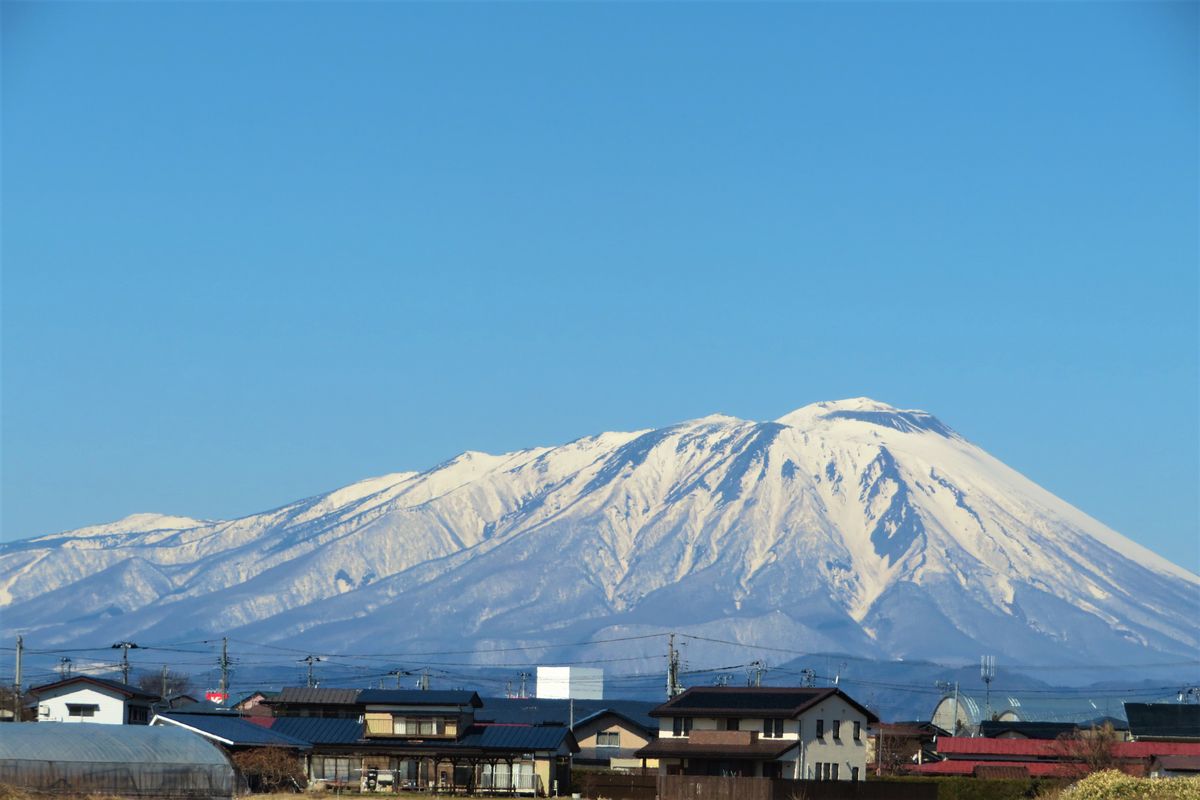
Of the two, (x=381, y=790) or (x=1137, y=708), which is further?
(x=1137, y=708)

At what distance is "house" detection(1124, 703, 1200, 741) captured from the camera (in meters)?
115

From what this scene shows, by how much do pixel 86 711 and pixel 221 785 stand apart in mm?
36159

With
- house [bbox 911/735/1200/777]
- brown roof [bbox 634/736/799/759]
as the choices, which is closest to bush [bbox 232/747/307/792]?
brown roof [bbox 634/736/799/759]

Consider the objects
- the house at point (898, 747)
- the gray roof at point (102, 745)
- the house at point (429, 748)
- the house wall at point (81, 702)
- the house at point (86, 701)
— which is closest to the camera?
the gray roof at point (102, 745)

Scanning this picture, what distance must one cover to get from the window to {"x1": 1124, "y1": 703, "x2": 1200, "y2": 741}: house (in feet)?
109

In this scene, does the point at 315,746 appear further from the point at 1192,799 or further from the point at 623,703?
the point at 1192,799

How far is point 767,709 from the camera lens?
271 ft

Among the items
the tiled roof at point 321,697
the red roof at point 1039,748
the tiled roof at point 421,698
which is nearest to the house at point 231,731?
the tiled roof at point 421,698

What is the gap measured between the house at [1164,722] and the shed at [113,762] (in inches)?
2644

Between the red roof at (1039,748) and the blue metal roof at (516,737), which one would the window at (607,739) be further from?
the red roof at (1039,748)

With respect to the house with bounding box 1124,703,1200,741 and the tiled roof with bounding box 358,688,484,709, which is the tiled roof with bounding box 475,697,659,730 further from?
the house with bounding box 1124,703,1200,741

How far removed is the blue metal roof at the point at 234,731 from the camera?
8738cm

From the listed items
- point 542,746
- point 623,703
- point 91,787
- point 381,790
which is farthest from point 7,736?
point 623,703

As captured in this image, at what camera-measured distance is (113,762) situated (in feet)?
212
